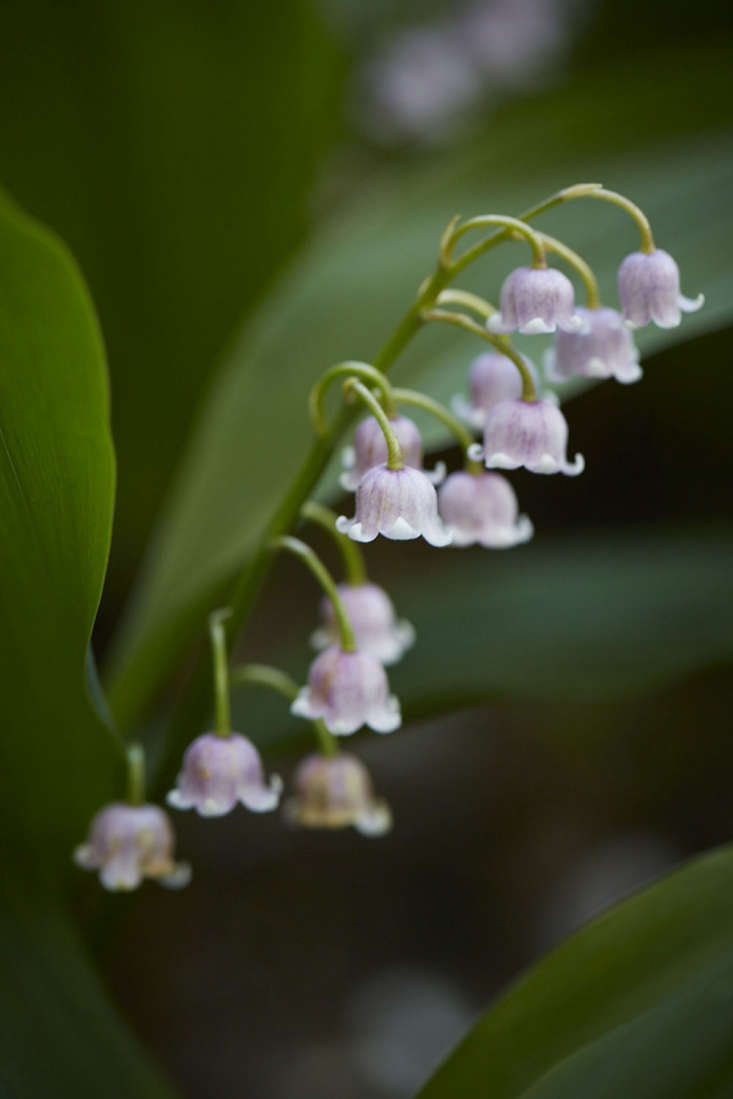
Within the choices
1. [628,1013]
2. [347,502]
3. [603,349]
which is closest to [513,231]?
[603,349]

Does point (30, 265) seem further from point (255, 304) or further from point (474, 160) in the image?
point (255, 304)

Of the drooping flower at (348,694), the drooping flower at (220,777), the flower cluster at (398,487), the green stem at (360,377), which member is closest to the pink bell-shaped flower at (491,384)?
the flower cluster at (398,487)

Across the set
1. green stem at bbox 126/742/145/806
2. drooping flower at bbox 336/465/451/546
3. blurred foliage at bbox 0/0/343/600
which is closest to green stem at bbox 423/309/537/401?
drooping flower at bbox 336/465/451/546

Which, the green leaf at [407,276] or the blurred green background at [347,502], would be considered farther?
the blurred green background at [347,502]

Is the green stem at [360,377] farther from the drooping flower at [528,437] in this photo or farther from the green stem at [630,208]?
the green stem at [630,208]

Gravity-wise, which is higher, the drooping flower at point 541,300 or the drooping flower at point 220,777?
the drooping flower at point 541,300

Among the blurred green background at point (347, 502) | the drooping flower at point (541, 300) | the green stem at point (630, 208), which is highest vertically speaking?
the green stem at point (630, 208)

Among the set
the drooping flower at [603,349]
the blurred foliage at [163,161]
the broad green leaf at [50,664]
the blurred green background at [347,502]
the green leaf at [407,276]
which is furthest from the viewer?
the blurred foliage at [163,161]

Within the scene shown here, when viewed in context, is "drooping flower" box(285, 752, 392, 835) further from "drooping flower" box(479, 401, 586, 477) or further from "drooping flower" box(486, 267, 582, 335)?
"drooping flower" box(486, 267, 582, 335)

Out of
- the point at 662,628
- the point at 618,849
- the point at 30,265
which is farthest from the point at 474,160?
the point at 618,849
